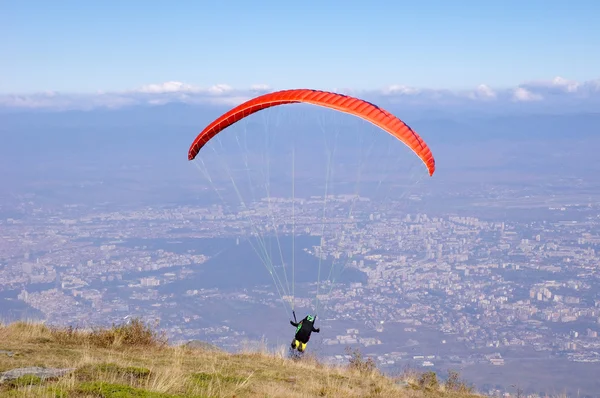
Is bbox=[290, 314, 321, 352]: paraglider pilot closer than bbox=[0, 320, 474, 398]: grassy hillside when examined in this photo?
No

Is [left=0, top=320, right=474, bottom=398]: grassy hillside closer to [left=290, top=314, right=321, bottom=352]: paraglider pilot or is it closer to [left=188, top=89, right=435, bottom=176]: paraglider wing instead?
[left=290, top=314, right=321, bottom=352]: paraglider pilot

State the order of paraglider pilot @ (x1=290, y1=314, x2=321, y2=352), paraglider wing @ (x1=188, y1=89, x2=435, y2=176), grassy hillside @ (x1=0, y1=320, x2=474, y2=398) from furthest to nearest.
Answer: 1. paraglider pilot @ (x1=290, y1=314, x2=321, y2=352)
2. paraglider wing @ (x1=188, y1=89, x2=435, y2=176)
3. grassy hillside @ (x1=0, y1=320, x2=474, y2=398)

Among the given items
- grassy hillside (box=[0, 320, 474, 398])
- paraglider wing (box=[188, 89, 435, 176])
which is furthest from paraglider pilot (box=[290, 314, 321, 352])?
paraglider wing (box=[188, 89, 435, 176])

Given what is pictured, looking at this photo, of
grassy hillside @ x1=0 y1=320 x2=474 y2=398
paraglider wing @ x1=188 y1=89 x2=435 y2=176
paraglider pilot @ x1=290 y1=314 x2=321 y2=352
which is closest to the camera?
grassy hillside @ x1=0 y1=320 x2=474 y2=398

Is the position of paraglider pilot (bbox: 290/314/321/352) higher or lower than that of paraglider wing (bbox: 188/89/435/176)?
lower

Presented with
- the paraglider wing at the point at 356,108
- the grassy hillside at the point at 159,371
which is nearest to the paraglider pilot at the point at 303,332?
the grassy hillside at the point at 159,371

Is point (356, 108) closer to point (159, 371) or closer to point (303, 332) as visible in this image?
point (303, 332)

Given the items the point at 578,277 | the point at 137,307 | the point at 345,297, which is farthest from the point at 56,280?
the point at 578,277

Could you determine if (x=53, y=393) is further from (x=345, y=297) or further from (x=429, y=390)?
(x=345, y=297)

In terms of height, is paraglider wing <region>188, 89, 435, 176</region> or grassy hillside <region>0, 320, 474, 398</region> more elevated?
paraglider wing <region>188, 89, 435, 176</region>
